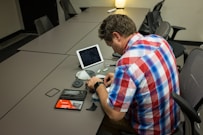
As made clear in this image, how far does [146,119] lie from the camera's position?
1371 millimetres

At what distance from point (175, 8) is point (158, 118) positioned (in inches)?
128

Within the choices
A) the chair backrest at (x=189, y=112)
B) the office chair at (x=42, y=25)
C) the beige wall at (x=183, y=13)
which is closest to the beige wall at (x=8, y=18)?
the beige wall at (x=183, y=13)

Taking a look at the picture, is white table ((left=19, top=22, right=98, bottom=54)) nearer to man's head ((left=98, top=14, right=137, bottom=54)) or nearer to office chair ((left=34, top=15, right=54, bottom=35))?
office chair ((left=34, top=15, right=54, bottom=35))

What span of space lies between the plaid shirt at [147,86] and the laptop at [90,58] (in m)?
0.64

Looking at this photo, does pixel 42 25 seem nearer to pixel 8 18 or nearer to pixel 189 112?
pixel 8 18

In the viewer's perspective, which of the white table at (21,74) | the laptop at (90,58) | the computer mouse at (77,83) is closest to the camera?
the white table at (21,74)

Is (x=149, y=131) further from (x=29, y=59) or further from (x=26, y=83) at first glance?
(x=29, y=59)

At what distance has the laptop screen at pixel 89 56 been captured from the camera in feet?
6.35

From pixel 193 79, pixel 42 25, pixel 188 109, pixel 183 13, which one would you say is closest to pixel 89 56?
pixel 193 79

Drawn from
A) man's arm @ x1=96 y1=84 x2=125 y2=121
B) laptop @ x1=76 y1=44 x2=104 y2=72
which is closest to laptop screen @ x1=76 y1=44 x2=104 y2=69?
laptop @ x1=76 y1=44 x2=104 y2=72

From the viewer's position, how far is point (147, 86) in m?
1.22

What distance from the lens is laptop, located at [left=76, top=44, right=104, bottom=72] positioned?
6.34 ft

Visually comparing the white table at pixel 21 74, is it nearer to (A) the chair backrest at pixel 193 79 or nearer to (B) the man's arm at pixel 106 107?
(B) the man's arm at pixel 106 107

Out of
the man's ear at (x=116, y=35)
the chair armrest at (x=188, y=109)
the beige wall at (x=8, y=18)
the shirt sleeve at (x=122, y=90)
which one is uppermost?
the man's ear at (x=116, y=35)
